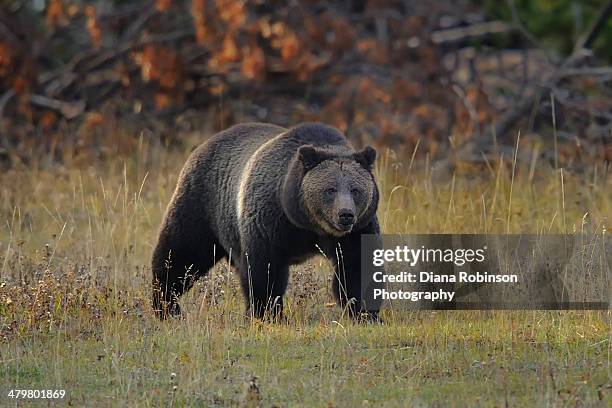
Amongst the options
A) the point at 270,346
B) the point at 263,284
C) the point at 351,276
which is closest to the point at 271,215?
the point at 263,284

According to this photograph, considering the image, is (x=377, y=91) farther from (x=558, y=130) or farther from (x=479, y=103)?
(x=558, y=130)

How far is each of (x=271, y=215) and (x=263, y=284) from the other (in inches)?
20.9

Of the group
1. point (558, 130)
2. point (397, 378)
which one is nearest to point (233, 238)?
point (397, 378)

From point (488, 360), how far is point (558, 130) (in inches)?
366

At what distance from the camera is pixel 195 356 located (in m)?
6.98

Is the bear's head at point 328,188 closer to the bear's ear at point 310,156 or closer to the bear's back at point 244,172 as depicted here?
the bear's ear at point 310,156

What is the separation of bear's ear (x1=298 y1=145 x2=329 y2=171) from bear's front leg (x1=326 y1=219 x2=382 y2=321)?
59 cm

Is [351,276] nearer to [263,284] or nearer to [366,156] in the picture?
[263,284]

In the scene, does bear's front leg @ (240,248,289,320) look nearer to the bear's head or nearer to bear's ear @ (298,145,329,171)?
the bear's head

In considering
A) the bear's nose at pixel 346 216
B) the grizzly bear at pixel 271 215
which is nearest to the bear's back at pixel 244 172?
the grizzly bear at pixel 271 215

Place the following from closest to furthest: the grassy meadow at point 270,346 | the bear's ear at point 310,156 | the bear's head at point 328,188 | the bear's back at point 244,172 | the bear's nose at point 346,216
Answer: the grassy meadow at point 270,346
the bear's nose at point 346,216
the bear's head at point 328,188
the bear's ear at point 310,156
the bear's back at point 244,172

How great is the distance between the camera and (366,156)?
8359 millimetres

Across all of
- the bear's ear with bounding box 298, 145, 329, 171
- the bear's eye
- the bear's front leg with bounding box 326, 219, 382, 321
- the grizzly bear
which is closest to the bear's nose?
the grizzly bear

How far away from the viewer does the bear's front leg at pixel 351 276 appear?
8.28 m
